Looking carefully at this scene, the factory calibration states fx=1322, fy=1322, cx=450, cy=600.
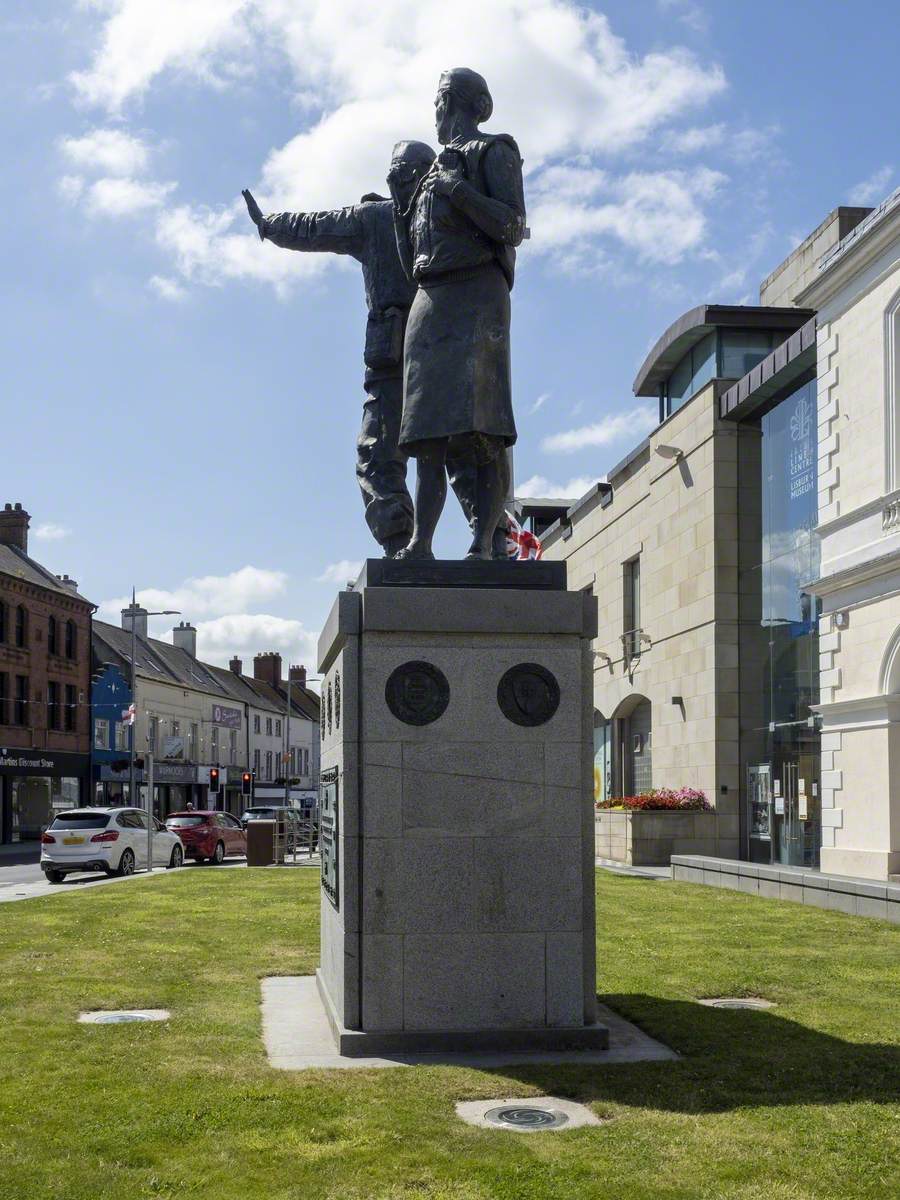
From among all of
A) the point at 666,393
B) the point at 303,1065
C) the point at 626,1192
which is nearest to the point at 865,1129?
the point at 626,1192

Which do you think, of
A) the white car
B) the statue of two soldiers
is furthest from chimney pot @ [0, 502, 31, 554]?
the statue of two soldiers

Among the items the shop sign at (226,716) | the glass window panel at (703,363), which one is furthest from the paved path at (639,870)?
the shop sign at (226,716)

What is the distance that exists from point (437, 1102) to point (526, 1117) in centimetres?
46

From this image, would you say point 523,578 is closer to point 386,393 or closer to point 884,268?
point 386,393

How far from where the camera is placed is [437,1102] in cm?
624

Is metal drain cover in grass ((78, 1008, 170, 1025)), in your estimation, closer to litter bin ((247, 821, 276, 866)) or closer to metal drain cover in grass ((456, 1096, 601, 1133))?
metal drain cover in grass ((456, 1096, 601, 1133))

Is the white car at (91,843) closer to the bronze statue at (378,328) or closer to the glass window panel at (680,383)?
the glass window panel at (680,383)

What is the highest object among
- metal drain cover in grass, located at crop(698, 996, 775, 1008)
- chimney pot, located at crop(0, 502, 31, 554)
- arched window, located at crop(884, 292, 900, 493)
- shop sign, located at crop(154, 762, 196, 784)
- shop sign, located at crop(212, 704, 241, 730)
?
chimney pot, located at crop(0, 502, 31, 554)

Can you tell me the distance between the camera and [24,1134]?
572 cm

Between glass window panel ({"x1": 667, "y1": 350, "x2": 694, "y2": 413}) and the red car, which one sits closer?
glass window panel ({"x1": 667, "y1": 350, "x2": 694, "y2": 413})

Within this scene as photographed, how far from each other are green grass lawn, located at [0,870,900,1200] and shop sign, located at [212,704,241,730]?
223 feet

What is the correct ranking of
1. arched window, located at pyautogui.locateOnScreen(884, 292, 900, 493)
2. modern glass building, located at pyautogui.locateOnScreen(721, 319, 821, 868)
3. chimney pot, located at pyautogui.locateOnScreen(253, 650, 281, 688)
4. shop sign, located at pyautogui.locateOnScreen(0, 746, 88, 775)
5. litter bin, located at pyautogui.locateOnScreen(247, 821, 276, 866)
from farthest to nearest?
chimney pot, located at pyautogui.locateOnScreen(253, 650, 281, 688), shop sign, located at pyautogui.locateOnScreen(0, 746, 88, 775), litter bin, located at pyautogui.locateOnScreen(247, 821, 276, 866), modern glass building, located at pyautogui.locateOnScreen(721, 319, 821, 868), arched window, located at pyautogui.locateOnScreen(884, 292, 900, 493)

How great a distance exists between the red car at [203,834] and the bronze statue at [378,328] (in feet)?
88.7

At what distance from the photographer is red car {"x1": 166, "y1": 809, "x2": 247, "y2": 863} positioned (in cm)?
3597
